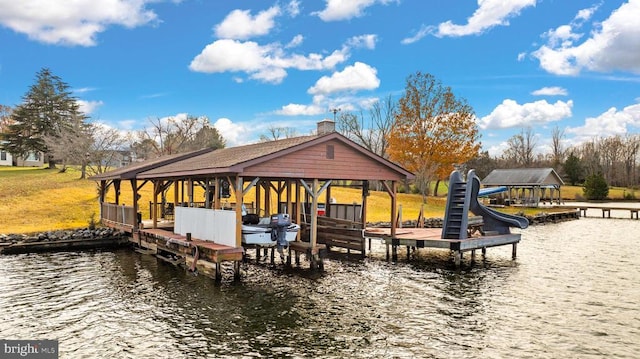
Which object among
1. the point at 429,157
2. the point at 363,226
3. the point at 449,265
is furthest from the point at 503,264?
the point at 429,157

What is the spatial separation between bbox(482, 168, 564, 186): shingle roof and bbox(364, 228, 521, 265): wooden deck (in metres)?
38.1

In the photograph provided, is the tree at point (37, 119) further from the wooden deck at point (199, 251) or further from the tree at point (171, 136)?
the wooden deck at point (199, 251)

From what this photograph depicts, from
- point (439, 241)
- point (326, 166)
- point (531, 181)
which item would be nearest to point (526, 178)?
point (531, 181)

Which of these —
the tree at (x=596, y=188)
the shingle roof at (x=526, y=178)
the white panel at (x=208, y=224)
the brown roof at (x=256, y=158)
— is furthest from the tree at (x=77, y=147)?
the tree at (x=596, y=188)

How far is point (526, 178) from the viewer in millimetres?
56719

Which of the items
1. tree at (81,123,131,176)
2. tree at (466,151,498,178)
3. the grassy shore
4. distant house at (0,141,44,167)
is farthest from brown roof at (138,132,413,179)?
tree at (466,151,498,178)

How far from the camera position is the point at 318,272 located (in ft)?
55.7

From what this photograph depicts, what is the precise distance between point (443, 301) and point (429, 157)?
34.4m

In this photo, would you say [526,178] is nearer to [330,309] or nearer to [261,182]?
[261,182]

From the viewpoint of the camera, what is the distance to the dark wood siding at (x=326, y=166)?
1627 cm

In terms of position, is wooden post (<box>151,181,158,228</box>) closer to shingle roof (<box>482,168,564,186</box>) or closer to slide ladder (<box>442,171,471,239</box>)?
slide ladder (<box>442,171,471,239</box>)

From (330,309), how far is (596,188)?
69.2 m

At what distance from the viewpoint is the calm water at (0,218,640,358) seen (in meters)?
9.66

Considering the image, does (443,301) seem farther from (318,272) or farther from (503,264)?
(503,264)
